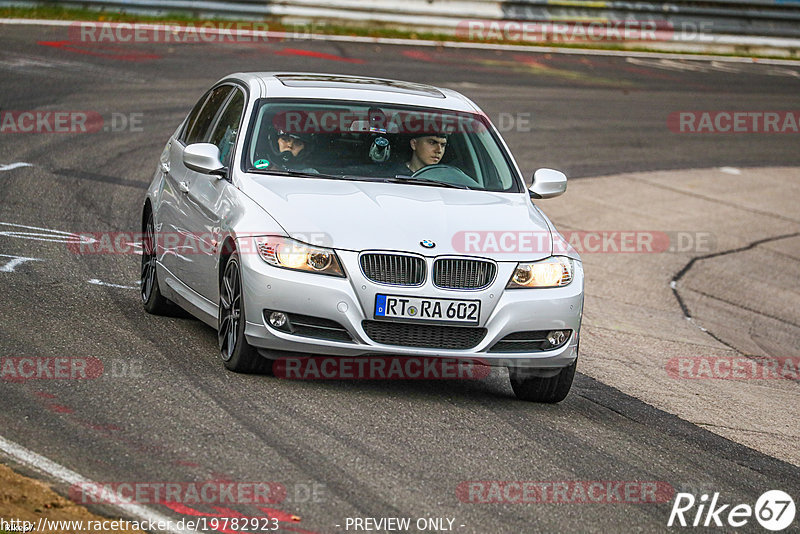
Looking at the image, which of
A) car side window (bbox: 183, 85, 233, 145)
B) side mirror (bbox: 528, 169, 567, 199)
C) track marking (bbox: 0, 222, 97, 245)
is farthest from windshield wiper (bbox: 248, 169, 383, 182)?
track marking (bbox: 0, 222, 97, 245)

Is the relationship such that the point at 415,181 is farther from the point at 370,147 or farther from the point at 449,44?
the point at 449,44

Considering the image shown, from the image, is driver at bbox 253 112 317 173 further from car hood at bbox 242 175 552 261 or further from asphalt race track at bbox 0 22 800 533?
asphalt race track at bbox 0 22 800 533

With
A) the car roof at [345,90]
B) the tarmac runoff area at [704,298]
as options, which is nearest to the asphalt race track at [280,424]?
the tarmac runoff area at [704,298]

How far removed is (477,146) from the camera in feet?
28.9

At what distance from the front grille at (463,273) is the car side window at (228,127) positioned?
1.80m

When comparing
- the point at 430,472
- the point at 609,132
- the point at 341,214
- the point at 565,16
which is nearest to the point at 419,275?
the point at 341,214

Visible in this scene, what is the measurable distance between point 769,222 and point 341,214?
11.1m

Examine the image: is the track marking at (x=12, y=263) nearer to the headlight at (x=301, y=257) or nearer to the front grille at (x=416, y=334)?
the headlight at (x=301, y=257)

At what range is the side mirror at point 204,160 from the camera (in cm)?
807

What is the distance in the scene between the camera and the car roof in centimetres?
861

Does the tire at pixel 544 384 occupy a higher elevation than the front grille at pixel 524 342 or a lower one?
lower

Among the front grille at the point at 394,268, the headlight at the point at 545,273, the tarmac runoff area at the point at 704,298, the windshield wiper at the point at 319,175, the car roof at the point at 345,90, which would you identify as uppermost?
the car roof at the point at 345,90

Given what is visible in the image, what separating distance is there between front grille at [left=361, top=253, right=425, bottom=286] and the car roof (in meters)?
1.81

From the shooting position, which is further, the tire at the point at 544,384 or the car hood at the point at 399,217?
the tire at the point at 544,384
